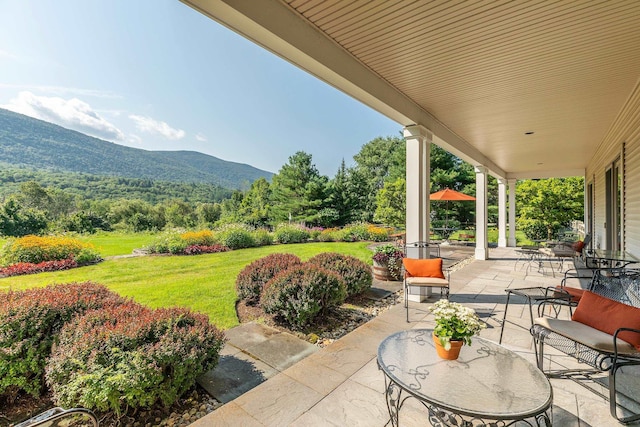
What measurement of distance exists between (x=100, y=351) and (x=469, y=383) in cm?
216

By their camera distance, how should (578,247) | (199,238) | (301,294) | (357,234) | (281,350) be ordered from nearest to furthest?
(281,350) → (301,294) → (578,247) → (199,238) → (357,234)

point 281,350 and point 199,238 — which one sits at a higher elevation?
point 199,238

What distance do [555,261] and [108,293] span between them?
9757 mm

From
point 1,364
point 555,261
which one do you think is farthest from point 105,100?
point 555,261

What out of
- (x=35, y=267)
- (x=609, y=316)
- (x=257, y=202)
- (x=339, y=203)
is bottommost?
(x=35, y=267)

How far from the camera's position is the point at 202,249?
27.6 ft

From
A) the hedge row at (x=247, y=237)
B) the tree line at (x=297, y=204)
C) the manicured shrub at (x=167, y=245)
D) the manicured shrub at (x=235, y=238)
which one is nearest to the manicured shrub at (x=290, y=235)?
the hedge row at (x=247, y=237)

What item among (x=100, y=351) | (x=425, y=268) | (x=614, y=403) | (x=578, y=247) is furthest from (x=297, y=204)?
(x=614, y=403)

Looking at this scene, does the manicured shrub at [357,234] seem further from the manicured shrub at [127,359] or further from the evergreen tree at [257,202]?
→ the manicured shrub at [127,359]

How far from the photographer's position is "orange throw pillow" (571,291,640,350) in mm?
1936

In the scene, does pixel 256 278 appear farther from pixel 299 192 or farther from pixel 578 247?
pixel 299 192

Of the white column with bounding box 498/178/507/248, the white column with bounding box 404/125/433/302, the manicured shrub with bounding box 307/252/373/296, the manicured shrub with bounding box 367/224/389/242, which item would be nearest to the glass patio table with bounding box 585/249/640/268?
the white column with bounding box 404/125/433/302

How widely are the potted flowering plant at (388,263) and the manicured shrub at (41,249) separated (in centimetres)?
592

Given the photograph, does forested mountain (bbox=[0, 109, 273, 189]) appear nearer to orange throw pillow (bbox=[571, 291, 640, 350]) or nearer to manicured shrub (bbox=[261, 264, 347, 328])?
manicured shrub (bbox=[261, 264, 347, 328])
